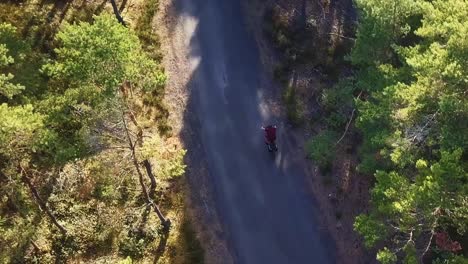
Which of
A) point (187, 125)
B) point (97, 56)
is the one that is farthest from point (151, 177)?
point (97, 56)

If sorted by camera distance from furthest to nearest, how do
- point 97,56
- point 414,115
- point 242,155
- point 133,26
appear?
point 133,26
point 242,155
point 414,115
point 97,56

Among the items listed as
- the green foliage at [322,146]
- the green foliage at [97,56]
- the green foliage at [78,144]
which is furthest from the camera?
the green foliage at [322,146]

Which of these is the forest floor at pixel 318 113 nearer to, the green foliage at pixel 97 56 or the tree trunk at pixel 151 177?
the tree trunk at pixel 151 177

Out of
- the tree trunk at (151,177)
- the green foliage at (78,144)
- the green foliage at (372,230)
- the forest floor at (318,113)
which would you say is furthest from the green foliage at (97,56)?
the forest floor at (318,113)

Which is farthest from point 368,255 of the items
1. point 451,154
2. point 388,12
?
point 388,12

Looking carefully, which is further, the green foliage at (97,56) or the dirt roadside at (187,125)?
the dirt roadside at (187,125)

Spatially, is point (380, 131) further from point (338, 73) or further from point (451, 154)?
point (338, 73)

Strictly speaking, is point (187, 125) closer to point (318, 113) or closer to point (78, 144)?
point (318, 113)
